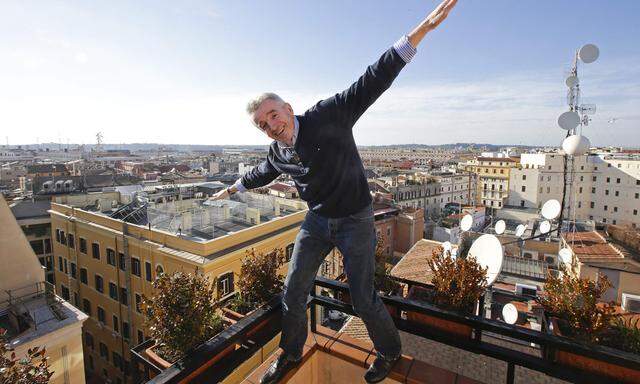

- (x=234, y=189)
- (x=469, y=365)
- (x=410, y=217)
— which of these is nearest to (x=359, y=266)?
(x=234, y=189)

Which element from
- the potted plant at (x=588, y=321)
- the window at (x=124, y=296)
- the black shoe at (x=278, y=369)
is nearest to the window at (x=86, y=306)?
the window at (x=124, y=296)

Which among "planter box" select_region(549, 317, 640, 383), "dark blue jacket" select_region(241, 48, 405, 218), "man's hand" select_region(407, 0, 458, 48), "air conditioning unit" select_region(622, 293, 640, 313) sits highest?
"man's hand" select_region(407, 0, 458, 48)

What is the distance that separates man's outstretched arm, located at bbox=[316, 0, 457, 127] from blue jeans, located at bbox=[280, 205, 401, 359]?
0.60 metres

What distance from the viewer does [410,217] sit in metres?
28.1

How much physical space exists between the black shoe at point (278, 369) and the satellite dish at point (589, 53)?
7.84 metres

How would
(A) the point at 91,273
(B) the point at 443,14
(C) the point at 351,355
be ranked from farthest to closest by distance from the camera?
(A) the point at 91,273, (C) the point at 351,355, (B) the point at 443,14

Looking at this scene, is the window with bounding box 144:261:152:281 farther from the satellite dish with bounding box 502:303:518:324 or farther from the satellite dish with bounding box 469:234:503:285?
the satellite dish with bounding box 502:303:518:324

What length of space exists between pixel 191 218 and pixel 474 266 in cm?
1085

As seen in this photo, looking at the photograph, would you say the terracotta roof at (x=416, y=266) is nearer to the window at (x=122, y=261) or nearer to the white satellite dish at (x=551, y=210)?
the white satellite dish at (x=551, y=210)

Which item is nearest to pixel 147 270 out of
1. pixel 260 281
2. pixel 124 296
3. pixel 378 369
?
pixel 124 296

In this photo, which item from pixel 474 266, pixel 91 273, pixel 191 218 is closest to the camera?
pixel 474 266

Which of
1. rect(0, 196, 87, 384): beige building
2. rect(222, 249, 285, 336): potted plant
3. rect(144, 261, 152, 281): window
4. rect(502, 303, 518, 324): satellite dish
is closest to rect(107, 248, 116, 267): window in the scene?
rect(144, 261, 152, 281): window

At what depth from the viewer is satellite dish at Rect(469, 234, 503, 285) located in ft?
14.6

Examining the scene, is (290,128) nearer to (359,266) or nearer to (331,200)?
(331,200)
